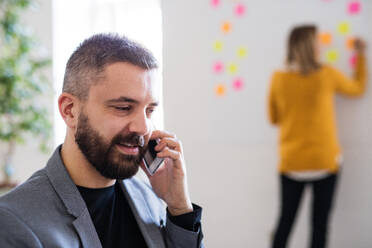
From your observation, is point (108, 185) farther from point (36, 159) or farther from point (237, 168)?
point (36, 159)

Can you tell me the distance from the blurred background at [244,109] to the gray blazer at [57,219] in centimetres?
172

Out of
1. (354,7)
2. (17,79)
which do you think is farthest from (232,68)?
(17,79)

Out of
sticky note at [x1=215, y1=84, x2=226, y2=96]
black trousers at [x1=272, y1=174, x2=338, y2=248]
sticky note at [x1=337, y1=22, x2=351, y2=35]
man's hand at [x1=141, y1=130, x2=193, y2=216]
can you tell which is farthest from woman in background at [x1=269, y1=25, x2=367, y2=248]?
man's hand at [x1=141, y1=130, x2=193, y2=216]

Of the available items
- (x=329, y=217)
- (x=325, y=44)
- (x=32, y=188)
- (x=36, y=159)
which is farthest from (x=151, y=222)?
(x=36, y=159)

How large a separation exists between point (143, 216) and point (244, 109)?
1804 millimetres

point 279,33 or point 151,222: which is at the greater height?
point 279,33

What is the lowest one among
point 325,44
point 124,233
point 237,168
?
point 237,168

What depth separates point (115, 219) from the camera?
3.75 feet

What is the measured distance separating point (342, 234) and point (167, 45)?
1846mm

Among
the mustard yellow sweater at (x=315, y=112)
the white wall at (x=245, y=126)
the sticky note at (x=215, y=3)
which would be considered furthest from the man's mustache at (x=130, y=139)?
the sticky note at (x=215, y=3)

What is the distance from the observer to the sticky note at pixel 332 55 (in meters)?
2.57

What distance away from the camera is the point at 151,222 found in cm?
116

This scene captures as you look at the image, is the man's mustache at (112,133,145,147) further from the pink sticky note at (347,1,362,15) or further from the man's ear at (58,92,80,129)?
the pink sticky note at (347,1,362,15)

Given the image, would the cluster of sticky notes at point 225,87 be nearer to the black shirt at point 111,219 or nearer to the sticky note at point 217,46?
the sticky note at point 217,46
